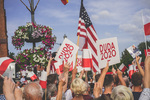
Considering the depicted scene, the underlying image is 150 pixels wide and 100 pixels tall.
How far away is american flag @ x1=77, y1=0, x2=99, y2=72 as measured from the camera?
24.6 ft

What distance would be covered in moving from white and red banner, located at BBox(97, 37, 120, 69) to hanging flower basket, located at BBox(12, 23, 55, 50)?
3.20 meters

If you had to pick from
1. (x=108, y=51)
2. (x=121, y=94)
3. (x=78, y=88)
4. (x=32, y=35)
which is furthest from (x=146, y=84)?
(x=32, y=35)

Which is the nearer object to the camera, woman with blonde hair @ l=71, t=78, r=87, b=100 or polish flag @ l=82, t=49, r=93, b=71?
woman with blonde hair @ l=71, t=78, r=87, b=100

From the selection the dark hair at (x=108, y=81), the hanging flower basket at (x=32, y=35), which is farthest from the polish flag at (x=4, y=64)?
the hanging flower basket at (x=32, y=35)

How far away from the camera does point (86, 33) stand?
25.2 feet

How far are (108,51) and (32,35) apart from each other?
12.4 feet

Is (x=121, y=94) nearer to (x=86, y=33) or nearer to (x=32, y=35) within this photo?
(x=86, y=33)

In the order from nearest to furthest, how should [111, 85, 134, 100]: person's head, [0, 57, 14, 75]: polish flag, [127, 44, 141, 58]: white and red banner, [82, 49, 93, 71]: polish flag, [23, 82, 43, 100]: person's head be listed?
1. [111, 85, 134, 100]: person's head
2. [23, 82, 43, 100]: person's head
3. [0, 57, 14, 75]: polish flag
4. [82, 49, 93, 71]: polish flag
5. [127, 44, 141, 58]: white and red banner

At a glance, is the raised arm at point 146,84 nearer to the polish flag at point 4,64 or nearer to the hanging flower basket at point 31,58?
the polish flag at point 4,64

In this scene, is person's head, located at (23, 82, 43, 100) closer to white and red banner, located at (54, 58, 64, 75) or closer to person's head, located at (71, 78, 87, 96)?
person's head, located at (71, 78, 87, 96)

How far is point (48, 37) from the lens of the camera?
336 inches

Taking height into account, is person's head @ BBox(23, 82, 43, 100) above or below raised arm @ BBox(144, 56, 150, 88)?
below

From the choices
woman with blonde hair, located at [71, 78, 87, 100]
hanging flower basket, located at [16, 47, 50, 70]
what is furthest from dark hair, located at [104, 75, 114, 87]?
hanging flower basket, located at [16, 47, 50, 70]

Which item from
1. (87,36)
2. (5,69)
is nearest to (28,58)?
(87,36)
